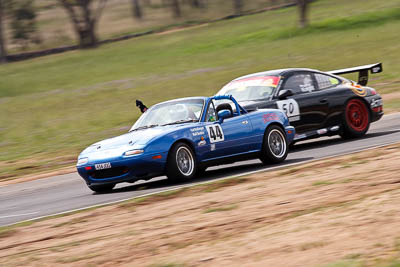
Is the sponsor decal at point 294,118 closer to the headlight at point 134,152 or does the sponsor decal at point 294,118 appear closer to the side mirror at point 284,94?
the side mirror at point 284,94

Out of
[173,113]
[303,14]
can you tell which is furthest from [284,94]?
[303,14]

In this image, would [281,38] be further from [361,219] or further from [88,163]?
[361,219]

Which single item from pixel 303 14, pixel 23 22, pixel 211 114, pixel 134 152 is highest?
pixel 23 22

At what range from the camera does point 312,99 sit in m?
14.3

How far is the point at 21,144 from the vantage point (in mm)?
21266

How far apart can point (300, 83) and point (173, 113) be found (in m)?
3.73

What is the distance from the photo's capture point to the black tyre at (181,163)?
10.6 meters

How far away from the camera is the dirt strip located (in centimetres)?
575

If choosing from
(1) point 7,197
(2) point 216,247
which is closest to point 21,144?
(1) point 7,197

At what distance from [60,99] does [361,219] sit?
2890 centimetres

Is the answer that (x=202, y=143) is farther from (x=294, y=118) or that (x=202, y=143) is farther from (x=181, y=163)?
(x=294, y=118)

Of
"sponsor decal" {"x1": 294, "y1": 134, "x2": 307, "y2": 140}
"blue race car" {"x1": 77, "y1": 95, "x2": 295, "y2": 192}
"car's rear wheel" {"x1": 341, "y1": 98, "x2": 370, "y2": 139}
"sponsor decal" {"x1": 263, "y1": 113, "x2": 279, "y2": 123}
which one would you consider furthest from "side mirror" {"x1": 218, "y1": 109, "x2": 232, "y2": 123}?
"car's rear wheel" {"x1": 341, "y1": 98, "x2": 370, "y2": 139}

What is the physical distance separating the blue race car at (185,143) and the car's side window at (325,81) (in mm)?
2303

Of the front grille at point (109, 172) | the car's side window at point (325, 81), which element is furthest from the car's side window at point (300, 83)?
the front grille at point (109, 172)
